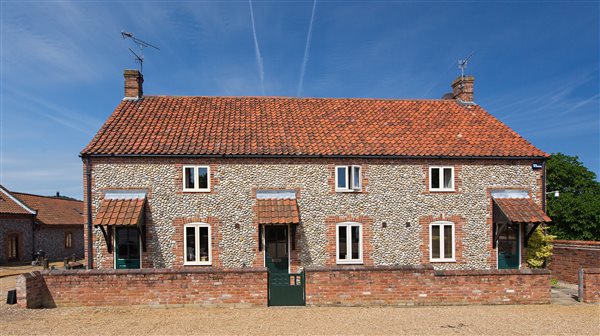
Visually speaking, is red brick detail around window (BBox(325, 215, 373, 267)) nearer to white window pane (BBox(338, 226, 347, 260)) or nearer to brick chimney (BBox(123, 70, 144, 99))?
white window pane (BBox(338, 226, 347, 260))

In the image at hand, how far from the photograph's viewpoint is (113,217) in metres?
13.3

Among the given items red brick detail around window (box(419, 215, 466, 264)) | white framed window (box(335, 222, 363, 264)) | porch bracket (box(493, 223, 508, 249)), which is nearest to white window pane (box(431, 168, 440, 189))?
red brick detail around window (box(419, 215, 466, 264))

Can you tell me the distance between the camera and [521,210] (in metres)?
14.4

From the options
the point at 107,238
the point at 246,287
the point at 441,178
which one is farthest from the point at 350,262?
the point at 107,238

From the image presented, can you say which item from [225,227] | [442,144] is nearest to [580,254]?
[442,144]

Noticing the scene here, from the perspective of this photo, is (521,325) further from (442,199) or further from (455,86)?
(455,86)

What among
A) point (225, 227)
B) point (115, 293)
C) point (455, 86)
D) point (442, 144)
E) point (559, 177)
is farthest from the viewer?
point (559, 177)

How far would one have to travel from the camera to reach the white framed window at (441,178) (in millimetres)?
15090

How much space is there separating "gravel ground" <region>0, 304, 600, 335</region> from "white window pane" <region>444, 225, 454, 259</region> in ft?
13.6

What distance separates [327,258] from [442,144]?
6887mm

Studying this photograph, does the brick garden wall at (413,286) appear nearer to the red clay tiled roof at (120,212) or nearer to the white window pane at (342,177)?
the white window pane at (342,177)

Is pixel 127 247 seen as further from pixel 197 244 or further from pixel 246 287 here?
pixel 246 287

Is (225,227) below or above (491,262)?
above

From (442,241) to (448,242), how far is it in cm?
27
